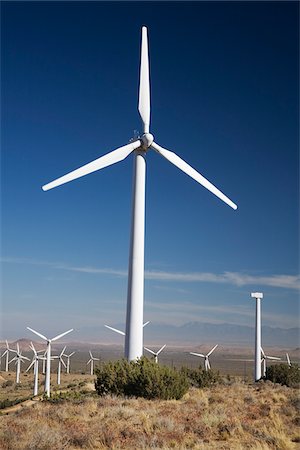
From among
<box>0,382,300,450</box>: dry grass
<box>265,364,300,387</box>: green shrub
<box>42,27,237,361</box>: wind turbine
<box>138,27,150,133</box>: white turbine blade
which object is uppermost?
<box>138,27,150,133</box>: white turbine blade

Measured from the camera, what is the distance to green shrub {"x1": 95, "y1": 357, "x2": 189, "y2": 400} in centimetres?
2986

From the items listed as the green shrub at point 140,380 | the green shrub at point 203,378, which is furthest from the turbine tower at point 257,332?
the green shrub at point 140,380

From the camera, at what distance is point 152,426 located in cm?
2000

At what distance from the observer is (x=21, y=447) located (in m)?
16.3

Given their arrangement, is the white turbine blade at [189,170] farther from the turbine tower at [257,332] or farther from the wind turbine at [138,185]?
the turbine tower at [257,332]

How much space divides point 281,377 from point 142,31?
36.0 meters

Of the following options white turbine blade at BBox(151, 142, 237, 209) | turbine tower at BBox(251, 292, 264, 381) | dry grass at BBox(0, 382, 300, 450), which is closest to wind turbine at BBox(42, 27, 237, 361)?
white turbine blade at BBox(151, 142, 237, 209)

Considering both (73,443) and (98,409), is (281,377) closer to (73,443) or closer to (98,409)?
(98,409)

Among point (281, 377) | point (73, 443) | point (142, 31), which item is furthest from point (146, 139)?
point (281, 377)

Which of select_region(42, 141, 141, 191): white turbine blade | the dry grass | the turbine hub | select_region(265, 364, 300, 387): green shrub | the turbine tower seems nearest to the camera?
the dry grass

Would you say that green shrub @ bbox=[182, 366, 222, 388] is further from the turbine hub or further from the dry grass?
the turbine hub

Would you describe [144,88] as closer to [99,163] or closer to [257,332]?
[99,163]

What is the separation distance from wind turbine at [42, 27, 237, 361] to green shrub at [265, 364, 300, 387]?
829 inches

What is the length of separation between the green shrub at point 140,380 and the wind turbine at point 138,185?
2046mm
